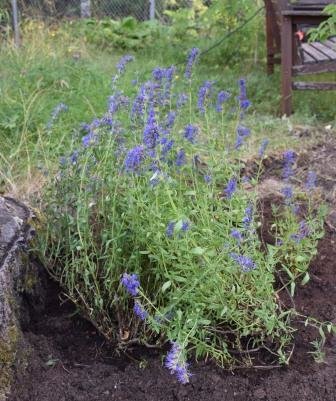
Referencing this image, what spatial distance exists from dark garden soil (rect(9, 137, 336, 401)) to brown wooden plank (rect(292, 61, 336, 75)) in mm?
3103

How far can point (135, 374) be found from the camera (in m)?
2.06

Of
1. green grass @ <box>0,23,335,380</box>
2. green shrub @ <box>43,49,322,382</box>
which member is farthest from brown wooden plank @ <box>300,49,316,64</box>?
green shrub @ <box>43,49,322,382</box>

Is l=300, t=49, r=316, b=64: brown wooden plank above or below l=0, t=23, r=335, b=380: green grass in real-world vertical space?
above

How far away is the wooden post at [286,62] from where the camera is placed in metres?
5.04

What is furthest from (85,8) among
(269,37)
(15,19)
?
(269,37)

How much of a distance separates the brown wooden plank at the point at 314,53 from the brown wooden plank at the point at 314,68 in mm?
40

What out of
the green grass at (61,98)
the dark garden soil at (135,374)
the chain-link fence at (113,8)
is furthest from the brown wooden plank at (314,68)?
the chain-link fence at (113,8)

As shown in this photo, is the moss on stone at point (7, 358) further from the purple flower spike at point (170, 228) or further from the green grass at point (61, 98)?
the green grass at point (61, 98)

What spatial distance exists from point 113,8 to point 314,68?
565 cm

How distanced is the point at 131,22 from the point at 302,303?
714 centimetres

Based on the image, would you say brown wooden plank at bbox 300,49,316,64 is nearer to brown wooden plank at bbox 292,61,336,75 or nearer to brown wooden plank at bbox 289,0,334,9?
brown wooden plank at bbox 292,61,336,75

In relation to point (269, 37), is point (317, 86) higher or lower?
lower

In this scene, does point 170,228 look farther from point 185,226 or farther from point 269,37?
point 269,37

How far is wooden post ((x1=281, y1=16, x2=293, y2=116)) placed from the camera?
5.04 metres
